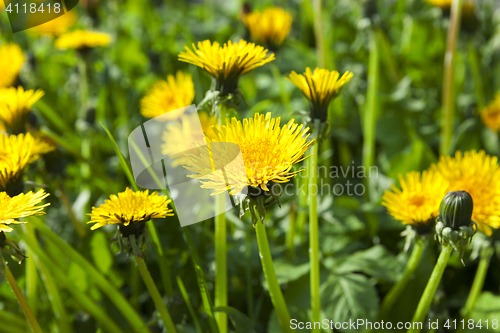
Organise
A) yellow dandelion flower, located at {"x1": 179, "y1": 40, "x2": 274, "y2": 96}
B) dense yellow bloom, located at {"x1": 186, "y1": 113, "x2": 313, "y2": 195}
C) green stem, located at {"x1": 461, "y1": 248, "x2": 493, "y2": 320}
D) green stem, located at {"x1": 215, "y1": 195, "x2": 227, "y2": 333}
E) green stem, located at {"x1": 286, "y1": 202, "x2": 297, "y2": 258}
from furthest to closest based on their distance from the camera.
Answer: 1. green stem, located at {"x1": 286, "y1": 202, "x2": 297, "y2": 258}
2. green stem, located at {"x1": 461, "y1": 248, "x2": 493, "y2": 320}
3. green stem, located at {"x1": 215, "y1": 195, "x2": 227, "y2": 333}
4. yellow dandelion flower, located at {"x1": 179, "y1": 40, "x2": 274, "y2": 96}
5. dense yellow bloom, located at {"x1": 186, "y1": 113, "x2": 313, "y2": 195}

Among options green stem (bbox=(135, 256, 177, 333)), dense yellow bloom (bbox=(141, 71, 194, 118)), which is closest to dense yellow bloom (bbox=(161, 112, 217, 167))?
dense yellow bloom (bbox=(141, 71, 194, 118))

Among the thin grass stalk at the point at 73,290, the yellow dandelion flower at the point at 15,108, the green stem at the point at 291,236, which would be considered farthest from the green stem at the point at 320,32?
the thin grass stalk at the point at 73,290

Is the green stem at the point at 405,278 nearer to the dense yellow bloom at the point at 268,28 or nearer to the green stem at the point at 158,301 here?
the green stem at the point at 158,301

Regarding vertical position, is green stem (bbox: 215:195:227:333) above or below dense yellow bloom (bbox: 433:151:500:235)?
below

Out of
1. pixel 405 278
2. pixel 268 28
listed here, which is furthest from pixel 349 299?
pixel 268 28

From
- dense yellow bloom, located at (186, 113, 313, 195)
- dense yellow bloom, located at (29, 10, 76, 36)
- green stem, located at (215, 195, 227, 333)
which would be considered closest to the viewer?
dense yellow bloom, located at (186, 113, 313, 195)

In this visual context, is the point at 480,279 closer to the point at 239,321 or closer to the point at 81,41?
the point at 239,321

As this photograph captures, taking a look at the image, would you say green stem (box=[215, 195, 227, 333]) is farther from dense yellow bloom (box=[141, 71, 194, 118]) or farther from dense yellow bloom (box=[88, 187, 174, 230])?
dense yellow bloom (box=[141, 71, 194, 118])
